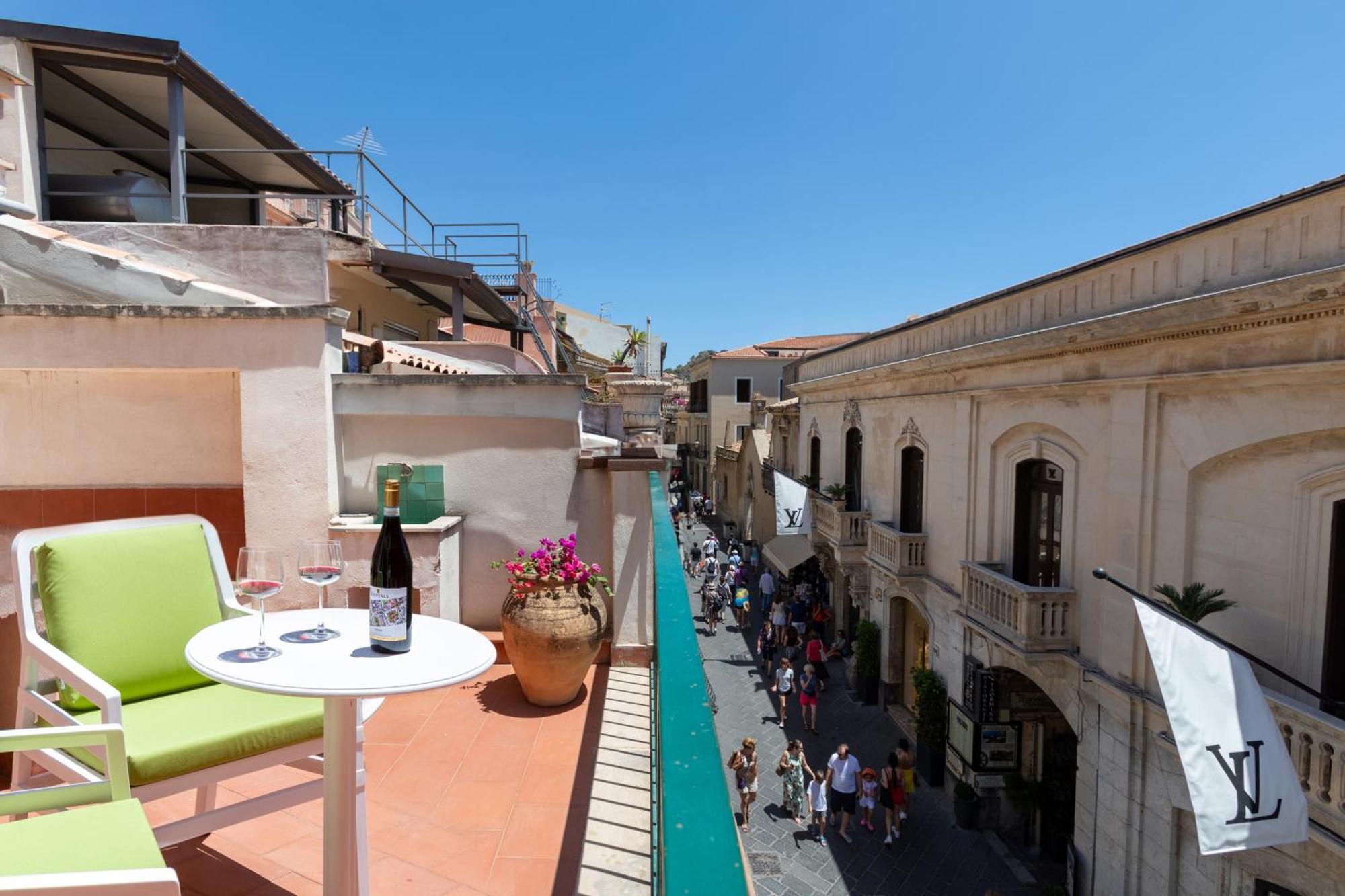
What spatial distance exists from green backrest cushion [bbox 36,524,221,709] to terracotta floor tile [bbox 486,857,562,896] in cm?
141

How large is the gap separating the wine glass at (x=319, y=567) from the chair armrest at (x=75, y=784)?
54cm

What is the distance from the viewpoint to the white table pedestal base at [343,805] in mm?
2178

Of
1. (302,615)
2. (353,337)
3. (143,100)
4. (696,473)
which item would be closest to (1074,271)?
(353,337)

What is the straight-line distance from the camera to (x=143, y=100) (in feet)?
32.9

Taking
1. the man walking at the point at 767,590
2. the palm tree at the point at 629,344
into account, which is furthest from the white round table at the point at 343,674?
the palm tree at the point at 629,344

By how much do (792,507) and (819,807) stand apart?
9.24 meters

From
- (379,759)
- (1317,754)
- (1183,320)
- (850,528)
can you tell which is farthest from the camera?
(850,528)

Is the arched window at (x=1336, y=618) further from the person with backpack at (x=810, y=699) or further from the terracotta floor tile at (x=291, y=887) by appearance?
the terracotta floor tile at (x=291, y=887)

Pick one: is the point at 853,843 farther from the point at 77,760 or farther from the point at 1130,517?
the point at 77,760

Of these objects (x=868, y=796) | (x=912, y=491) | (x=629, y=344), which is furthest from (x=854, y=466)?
(x=629, y=344)

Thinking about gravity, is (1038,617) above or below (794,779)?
above

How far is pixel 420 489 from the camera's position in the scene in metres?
5.43

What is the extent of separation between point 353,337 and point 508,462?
4.11m

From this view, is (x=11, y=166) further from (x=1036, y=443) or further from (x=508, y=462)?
(x=1036, y=443)
